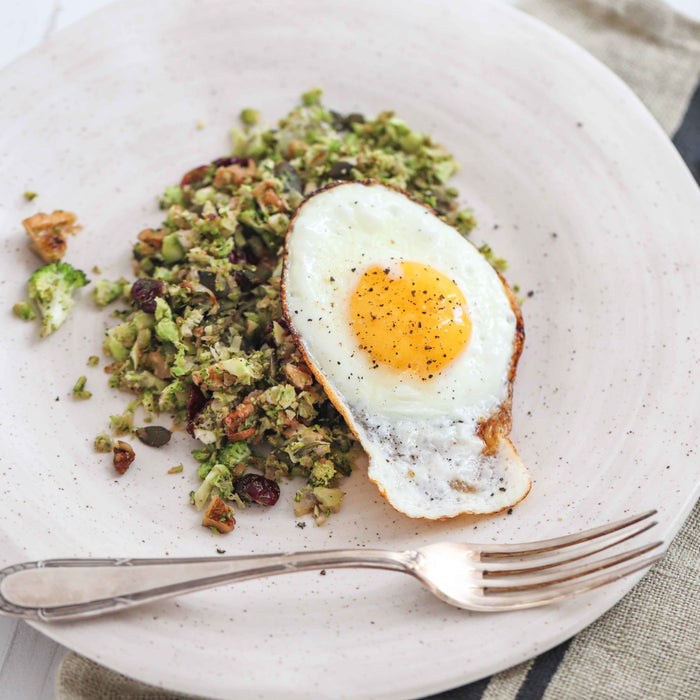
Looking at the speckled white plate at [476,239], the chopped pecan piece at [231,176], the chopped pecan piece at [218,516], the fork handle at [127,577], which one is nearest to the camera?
the fork handle at [127,577]

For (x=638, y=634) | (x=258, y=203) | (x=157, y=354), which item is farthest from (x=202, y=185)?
(x=638, y=634)

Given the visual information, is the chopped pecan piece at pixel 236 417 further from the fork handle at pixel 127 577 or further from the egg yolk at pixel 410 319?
the fork handle at pixel 127 577

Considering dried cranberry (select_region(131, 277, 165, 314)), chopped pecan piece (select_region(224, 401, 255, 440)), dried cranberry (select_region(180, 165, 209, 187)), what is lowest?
chopped pecan piece (select_region(224, 401, 255, 440))

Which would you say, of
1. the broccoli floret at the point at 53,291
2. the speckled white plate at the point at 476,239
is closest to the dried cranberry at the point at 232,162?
the speckled white plate at the point at 476,239

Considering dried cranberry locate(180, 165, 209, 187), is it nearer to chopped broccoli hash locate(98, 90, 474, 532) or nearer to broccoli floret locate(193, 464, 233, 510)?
chopped broccoli hash locate(98, 90, 474, 532)

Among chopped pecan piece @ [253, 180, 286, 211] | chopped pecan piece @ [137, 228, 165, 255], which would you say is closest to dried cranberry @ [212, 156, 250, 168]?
chopped pecan piece @ [253, 180, 286, 211]

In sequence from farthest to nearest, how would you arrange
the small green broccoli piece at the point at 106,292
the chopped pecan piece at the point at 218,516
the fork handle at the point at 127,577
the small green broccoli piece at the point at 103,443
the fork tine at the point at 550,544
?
the small green broccoli piece at the point at 106,292
the small green broccoli piece at the point at 103,443
the chopped pecan piece at the point at 218,516
the fork tine at the point at 550,544
the fork handle at the point at 127,577

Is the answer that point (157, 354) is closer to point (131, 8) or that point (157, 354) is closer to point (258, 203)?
point (258, 203)

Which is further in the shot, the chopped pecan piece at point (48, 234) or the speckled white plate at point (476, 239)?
the chopped pecan piece at point (48, 234)
